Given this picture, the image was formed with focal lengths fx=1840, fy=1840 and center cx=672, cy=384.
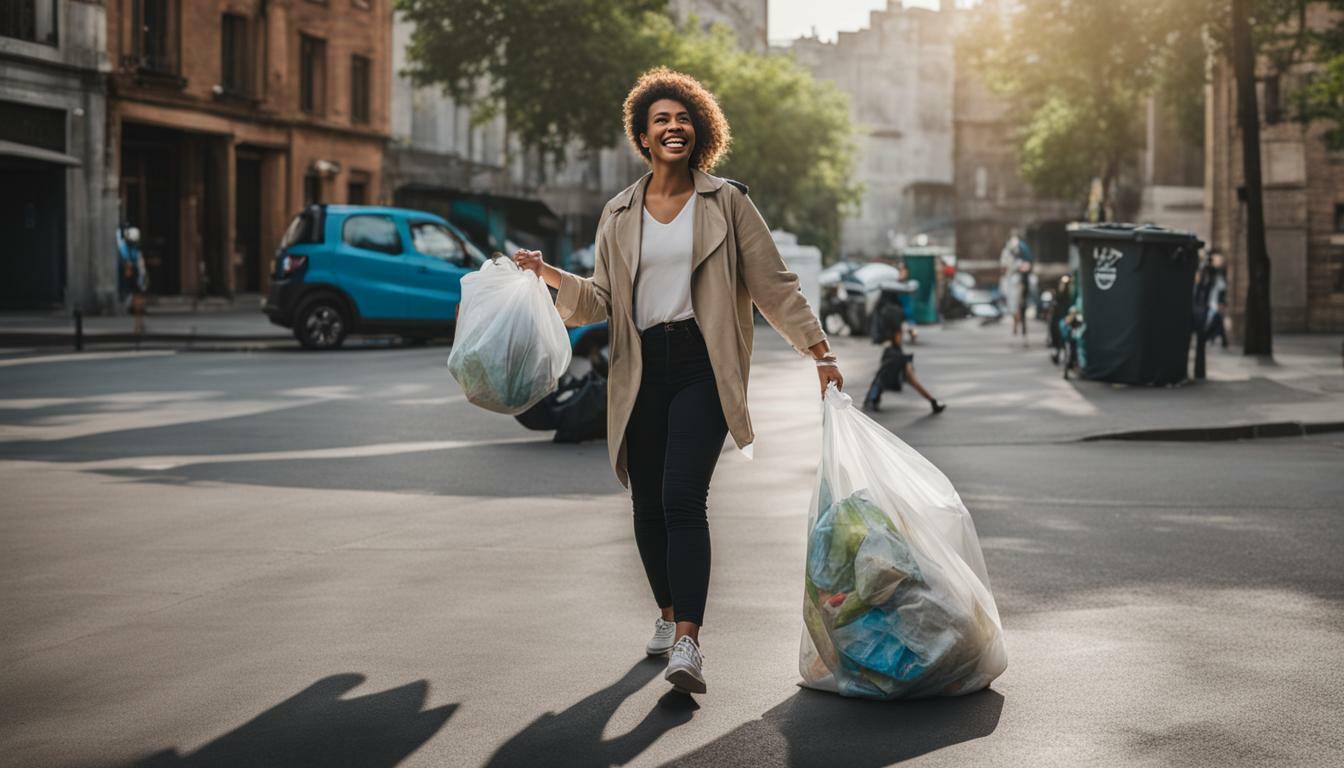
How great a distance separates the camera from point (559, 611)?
6.85 metres

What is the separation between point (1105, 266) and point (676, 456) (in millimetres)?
15510

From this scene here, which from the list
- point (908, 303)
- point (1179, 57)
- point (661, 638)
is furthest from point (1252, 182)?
point (661, 638)

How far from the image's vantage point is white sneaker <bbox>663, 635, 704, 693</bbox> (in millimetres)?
5301

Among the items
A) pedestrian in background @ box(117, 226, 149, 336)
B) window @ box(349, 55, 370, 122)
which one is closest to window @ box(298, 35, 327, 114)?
window @ box(349, 55, 370, 122)

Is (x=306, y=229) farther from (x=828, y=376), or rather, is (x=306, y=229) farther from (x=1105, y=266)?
(x=828, y=376)

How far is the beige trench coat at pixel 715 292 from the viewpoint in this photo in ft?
18.7

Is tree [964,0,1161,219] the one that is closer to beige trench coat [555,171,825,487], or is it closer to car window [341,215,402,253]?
car window [341,215,402,253]

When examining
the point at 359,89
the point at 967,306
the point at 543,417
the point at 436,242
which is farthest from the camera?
the point at 967,306

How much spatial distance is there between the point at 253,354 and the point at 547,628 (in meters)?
18.7

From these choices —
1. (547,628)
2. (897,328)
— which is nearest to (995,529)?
(547,628)

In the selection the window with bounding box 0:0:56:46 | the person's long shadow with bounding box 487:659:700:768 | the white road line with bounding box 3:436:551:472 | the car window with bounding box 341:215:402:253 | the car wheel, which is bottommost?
the person's long shadow with bounding box 487:659:700:768

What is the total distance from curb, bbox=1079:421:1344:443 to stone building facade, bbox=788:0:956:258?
98.0 meters

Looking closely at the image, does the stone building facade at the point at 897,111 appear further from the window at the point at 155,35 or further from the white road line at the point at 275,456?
the white road line at the point at 275,456

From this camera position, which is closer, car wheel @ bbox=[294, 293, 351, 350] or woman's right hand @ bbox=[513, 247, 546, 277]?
woman's right hand @ bbox=[513, 247, 546, 277]
